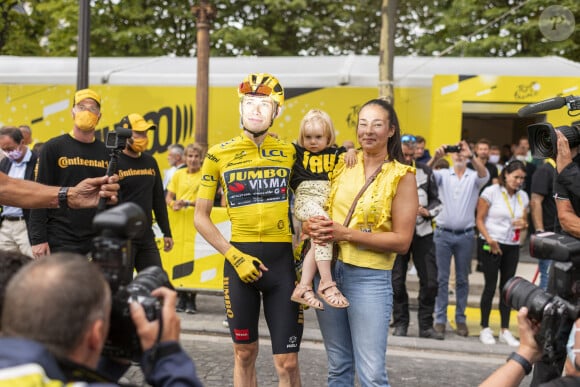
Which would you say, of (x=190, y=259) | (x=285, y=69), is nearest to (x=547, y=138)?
(x=190, y=259)

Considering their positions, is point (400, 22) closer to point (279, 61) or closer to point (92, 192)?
point (279, 61)

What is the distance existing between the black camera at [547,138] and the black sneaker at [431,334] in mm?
3323

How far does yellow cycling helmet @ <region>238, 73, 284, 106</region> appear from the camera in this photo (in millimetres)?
4016

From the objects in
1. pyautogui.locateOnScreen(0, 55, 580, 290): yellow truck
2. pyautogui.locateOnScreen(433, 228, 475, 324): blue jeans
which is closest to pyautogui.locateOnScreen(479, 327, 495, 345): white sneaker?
pyautogui.locateOnScreen(433, 228, 475, 324): blue jeans

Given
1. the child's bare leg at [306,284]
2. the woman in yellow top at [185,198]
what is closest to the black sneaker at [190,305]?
the woman in yellow top at [185,198]

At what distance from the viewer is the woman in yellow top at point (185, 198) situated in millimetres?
8133

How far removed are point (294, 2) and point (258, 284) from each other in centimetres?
1667

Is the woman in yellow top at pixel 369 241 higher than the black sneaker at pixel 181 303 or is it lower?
higher

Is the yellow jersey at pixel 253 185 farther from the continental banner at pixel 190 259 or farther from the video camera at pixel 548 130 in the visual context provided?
the continental banner at pixel 190 259

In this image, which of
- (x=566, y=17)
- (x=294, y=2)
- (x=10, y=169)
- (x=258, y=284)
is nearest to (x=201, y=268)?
(x=10, y=169)

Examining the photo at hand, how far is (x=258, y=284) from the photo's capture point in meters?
3.85

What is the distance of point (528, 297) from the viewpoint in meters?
2.21

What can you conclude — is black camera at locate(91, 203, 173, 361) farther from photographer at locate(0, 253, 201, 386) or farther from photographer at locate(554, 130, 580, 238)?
photographer at locate(554, 130, 580, 238)

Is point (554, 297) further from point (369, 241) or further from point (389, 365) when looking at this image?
point (389, 365)
